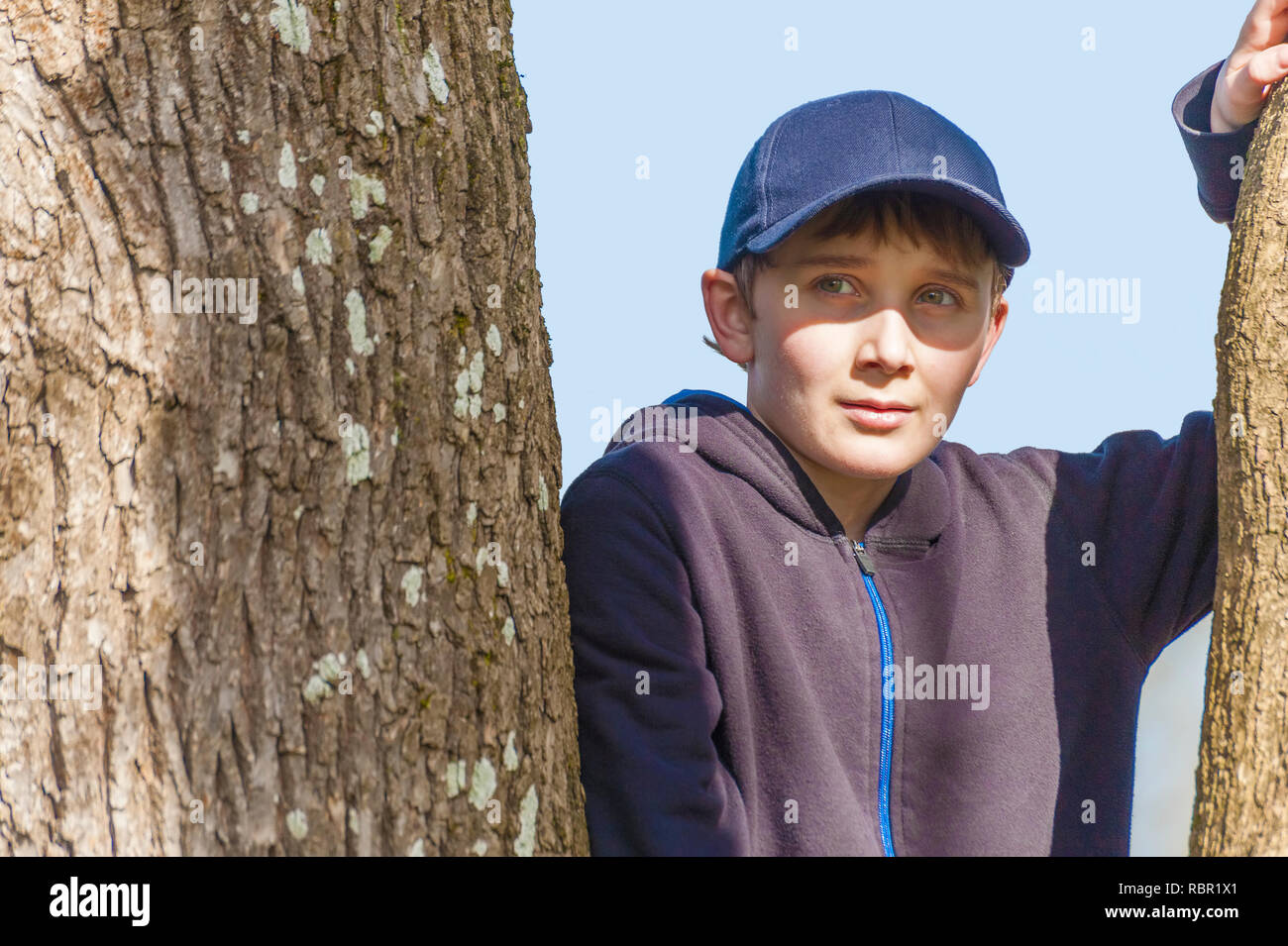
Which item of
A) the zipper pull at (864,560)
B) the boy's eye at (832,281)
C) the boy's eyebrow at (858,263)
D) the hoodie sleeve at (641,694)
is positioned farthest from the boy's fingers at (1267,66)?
the hoodie sleeve at (641,694)

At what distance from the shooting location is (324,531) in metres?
1.59

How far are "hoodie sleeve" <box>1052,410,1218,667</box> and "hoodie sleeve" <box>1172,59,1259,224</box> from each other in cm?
44

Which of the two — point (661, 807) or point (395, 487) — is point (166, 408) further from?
point (661, 807)

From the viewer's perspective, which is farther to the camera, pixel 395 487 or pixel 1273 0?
pixel 1273 0

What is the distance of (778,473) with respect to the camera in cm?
243

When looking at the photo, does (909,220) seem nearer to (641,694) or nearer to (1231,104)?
(1231,104)

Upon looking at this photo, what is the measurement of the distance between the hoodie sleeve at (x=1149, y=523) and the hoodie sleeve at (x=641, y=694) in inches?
37.6

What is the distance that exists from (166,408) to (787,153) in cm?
138

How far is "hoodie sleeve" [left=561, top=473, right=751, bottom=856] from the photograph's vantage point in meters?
1.93

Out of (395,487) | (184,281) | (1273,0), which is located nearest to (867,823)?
(395,487)

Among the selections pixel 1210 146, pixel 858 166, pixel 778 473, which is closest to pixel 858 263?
pixel 858 166

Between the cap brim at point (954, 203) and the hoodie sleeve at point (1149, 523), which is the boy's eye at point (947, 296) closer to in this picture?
the cap brim at point (954, 203)

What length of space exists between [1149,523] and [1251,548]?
0.63 meters
